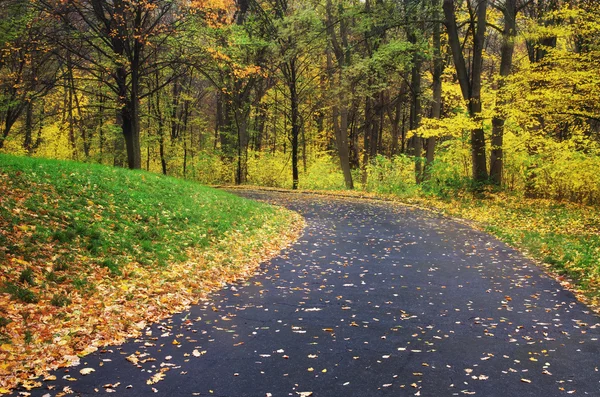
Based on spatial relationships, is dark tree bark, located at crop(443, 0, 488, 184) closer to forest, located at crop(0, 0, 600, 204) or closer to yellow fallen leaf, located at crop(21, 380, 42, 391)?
forest, located at crop(0, 0, 600, 204)

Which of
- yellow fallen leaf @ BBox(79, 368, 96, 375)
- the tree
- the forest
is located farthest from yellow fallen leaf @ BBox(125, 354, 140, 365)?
the forest

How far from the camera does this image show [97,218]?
30.2 ft

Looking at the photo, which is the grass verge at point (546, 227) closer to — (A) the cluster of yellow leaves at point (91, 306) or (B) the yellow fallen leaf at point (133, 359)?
(A) the cluster of yellow leaves at point (91, 306)

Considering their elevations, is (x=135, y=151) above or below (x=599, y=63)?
below

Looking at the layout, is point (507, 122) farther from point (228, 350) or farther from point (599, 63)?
point (228, 350)

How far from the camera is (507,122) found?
814 inches

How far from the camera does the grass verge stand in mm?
8945

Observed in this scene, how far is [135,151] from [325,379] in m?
15.5

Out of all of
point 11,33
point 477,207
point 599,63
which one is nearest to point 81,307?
point 11,33

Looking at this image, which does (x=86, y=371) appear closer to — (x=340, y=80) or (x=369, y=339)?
(x=369, y=339)

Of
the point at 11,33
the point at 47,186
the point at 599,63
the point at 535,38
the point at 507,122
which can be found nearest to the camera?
the point at 47,186

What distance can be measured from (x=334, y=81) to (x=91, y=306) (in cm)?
2426

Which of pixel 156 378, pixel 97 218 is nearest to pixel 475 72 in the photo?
pixel 97 218

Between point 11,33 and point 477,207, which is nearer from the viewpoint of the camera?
point 11,33
